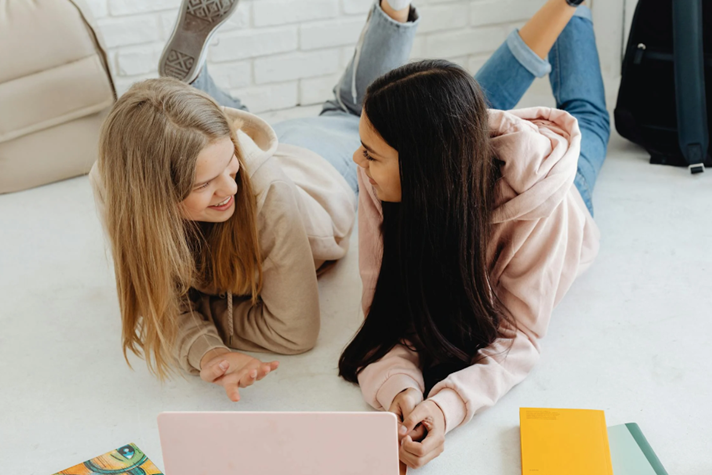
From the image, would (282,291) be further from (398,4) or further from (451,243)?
(398,4)

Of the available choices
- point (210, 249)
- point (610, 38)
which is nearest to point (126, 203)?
point (210, 249)

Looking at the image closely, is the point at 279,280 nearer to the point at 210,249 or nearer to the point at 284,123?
the point at 210,249

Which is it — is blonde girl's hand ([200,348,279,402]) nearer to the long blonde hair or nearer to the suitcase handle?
the long blonde hair

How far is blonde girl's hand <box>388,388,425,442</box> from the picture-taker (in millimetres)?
978

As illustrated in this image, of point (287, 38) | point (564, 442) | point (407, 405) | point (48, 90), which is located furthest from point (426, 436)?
point (287, 38)

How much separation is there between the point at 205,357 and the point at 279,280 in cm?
16

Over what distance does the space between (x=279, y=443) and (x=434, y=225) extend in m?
0.35

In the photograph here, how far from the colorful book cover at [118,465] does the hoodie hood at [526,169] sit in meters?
0.58

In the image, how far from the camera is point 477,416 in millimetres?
1070

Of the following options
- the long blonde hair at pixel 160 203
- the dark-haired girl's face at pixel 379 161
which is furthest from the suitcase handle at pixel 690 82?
the long blonde hair at pixel 160 203

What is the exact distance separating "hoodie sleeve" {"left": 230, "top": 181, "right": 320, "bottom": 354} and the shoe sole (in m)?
0.44

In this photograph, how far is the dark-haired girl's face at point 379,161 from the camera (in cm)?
96

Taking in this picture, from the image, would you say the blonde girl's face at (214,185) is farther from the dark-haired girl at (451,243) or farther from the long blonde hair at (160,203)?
the dark-haired girl at (451,243)

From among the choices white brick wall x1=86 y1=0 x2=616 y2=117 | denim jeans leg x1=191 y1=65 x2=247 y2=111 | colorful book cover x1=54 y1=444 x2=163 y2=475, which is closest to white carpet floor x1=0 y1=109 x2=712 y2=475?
colorful book cover x1=54 y1=444 x2=163 y2=475
